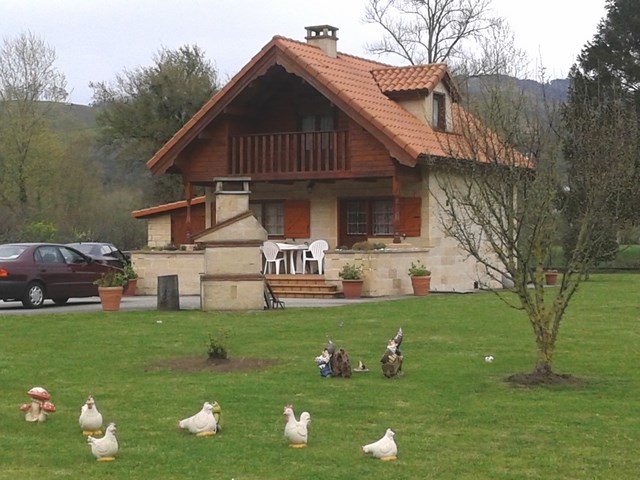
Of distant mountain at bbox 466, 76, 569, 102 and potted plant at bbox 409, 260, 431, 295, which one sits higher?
distant mountain at bbox 466, 76, 569, 102

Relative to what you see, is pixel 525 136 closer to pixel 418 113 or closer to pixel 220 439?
pixel 220 439

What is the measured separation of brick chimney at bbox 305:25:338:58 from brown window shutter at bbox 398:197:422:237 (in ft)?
20.1

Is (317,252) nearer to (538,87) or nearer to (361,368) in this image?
(538,87)

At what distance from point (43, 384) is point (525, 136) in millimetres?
6132

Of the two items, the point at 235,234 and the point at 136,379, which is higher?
the point at 235,234

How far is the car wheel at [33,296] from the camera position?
22.3m

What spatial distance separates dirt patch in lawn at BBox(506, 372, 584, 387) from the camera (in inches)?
434

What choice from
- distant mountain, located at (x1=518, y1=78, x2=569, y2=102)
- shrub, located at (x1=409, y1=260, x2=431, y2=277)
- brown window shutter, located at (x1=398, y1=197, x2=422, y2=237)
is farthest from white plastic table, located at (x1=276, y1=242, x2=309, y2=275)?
distant mountain, located at (x1=518, y1=78, x2=569, y2=102)

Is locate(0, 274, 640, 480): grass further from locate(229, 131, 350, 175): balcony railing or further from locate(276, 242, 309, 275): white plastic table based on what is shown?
locate(229, 131, 350, 175): balcony railing

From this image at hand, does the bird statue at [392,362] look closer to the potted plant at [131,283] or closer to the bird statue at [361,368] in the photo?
the bird statue at [361,368]

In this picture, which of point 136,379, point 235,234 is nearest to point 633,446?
point 136,379

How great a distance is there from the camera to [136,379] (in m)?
11.8

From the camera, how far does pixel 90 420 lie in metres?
8.76

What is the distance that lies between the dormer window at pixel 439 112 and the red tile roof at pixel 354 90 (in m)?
0.57
